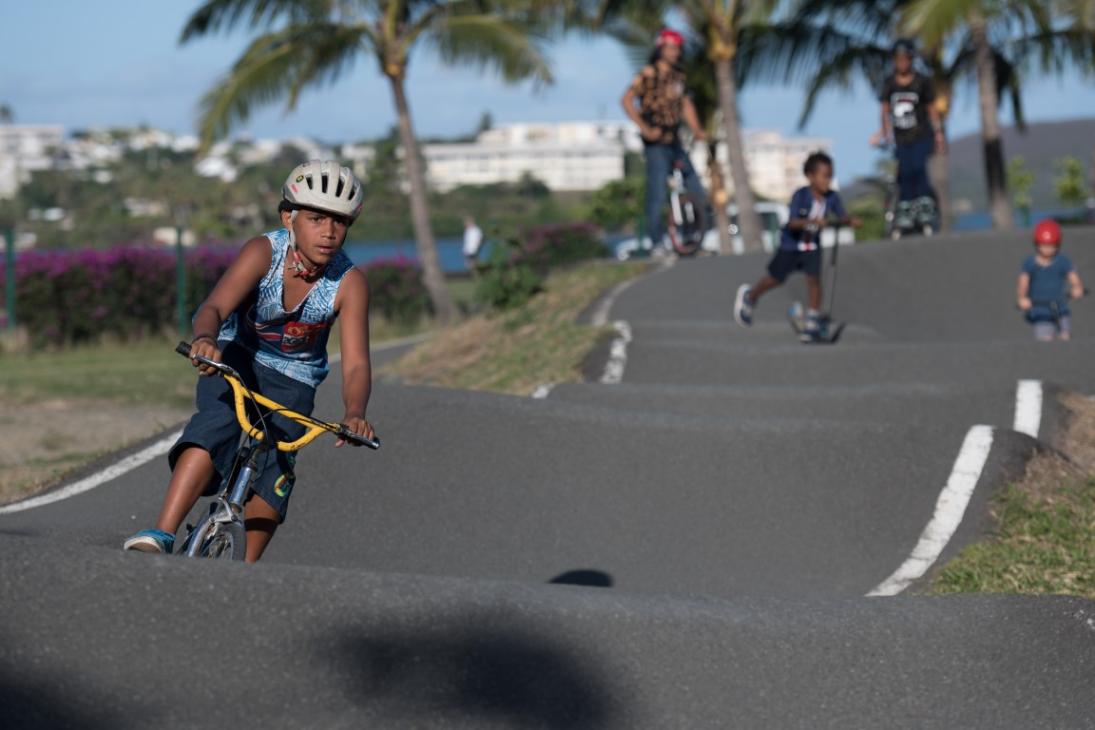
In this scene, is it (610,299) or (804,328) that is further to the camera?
(610,299)

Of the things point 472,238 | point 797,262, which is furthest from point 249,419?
point 472,238

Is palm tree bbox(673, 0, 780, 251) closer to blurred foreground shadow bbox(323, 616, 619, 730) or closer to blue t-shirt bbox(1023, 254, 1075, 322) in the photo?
blue t-shirt bbox(1023, 254, 1075, 322)

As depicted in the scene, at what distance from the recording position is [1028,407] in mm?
9992

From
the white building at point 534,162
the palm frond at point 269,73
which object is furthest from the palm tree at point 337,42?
the white building at point 534,162

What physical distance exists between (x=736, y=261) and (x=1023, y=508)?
10374mm

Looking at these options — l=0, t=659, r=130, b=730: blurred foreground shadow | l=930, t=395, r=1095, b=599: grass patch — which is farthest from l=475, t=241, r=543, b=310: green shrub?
l=0, t=659, r=130, b=730: blurred foreground shadow

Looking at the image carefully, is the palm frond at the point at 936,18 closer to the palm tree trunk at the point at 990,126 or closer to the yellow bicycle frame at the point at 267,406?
the palm tree trunk at the point at 990,126

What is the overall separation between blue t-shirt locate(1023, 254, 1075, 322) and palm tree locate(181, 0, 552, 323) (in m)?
11.2

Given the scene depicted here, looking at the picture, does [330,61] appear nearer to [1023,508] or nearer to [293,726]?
[1023,508]

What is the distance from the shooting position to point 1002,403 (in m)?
10.0

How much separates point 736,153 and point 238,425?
22869mm

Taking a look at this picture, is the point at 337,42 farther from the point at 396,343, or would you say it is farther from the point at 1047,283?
the point at 1047,283

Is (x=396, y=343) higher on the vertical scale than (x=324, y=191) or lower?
lower

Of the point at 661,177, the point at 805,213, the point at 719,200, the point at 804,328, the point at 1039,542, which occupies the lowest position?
the point at 1039,542
